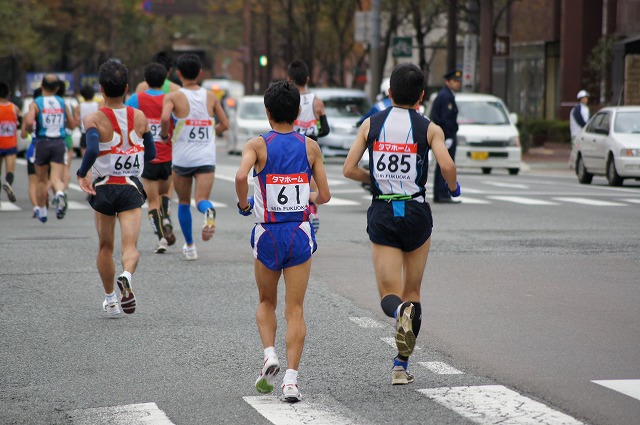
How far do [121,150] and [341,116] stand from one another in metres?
26.7

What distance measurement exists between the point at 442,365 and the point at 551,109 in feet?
141

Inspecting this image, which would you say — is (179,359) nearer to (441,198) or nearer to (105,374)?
(105,374)

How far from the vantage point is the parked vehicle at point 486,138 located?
29453 millimetres

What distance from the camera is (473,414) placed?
6.45 m

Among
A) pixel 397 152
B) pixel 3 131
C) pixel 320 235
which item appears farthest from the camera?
pixel 3 131

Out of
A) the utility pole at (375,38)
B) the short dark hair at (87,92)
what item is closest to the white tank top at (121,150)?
the short dark hair at (87,92)

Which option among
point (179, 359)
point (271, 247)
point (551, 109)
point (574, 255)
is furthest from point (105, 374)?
point (551, 109)

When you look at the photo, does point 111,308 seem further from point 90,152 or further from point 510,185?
point 510,185

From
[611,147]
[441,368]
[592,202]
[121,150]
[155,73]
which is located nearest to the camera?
[441,368]

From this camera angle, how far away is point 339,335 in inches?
352

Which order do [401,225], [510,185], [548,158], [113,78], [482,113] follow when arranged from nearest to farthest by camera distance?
1. [401,225]
2. [113,78]
3. [510,185]
4. [482,113]
5. [548,158]

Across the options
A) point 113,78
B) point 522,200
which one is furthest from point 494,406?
point 522,200

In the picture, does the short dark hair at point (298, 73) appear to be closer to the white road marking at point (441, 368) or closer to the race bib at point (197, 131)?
the race bib at point (197, 131)

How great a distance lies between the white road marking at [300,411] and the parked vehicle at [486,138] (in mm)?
22582
